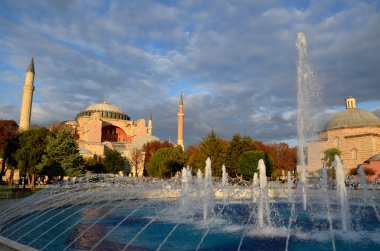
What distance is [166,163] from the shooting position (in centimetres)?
3975

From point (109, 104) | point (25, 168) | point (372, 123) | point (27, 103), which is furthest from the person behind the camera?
point (109, 104)

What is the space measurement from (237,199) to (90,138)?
4784 centimetres

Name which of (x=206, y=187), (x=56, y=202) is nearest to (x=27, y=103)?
(x=56, y=202)

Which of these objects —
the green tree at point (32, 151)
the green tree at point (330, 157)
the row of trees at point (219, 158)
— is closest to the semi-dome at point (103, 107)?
the row of trees at point (219, 158)

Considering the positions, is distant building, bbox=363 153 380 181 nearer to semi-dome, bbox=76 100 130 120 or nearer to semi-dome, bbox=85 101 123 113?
semi-dome, bbox=76 100 130 120

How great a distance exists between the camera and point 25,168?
23656 mm

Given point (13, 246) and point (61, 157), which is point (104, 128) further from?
point (13, 246)

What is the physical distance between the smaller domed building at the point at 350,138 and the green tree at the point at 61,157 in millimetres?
36168

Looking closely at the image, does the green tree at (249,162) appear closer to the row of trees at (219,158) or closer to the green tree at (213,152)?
the row of trees at (219,158)

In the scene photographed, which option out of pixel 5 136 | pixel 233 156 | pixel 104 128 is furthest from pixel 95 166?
pixel 104 128

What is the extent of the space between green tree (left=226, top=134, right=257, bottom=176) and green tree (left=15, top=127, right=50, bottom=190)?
59.7 ft

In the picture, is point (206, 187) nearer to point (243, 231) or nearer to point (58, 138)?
point (243, 231)

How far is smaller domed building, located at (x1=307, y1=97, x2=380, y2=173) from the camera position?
4775 cm

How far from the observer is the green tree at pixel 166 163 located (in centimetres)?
3978
